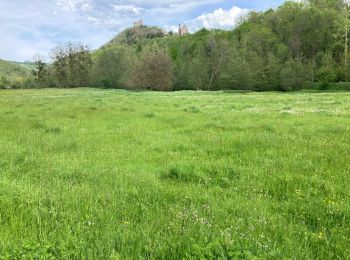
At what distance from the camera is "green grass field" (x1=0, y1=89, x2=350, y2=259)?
4.57 metres

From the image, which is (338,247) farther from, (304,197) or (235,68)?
(235,68)

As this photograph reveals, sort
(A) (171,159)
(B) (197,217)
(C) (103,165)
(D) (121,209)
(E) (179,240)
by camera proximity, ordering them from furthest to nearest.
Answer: (A) (171,159)
(C) (103,165)
(D) (121,209)
(B) (197,217)
(E) (179,240)

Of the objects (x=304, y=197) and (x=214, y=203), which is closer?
(x=214, y=203)

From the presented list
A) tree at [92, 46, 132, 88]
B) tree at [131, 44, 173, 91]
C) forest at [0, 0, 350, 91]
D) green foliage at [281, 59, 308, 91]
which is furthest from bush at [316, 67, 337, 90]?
tree at [92, 46, 132, 88]

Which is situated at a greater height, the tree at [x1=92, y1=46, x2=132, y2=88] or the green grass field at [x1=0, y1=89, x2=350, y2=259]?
the tree at [x1=92, y1=46, x2=132, y2=88]

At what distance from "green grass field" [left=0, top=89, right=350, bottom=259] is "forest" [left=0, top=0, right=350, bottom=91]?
7946 centimetres

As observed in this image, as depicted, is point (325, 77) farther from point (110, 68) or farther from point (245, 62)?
point (110, 68)

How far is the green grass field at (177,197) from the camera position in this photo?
457 centimetres

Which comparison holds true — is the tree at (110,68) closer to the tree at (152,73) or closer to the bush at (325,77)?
the tree at (152,73)

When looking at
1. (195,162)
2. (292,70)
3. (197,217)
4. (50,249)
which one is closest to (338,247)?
(197,217)

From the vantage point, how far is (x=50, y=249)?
442 cm

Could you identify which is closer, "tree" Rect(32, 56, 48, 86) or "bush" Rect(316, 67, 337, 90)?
"bush" Rect(316, 67, 337, 90)

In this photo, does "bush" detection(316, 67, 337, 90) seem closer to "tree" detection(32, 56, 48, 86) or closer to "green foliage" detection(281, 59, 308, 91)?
"green foliage" detection(281, 59, 308, 91)

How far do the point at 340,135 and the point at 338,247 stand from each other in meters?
9.80
